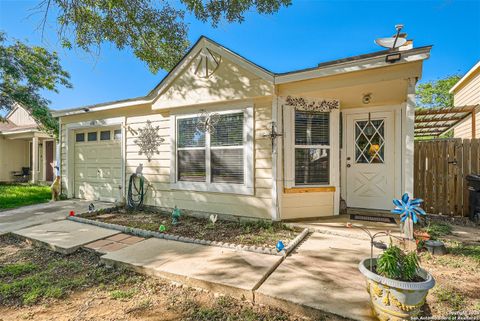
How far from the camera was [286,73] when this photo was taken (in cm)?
425

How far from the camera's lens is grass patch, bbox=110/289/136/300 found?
2.42 m

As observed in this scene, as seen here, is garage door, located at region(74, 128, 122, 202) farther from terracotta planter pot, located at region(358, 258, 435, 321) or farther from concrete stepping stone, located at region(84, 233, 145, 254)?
terracotta planter pot, located at region(358, 258, 435, 321)

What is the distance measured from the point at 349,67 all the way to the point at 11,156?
16.9 m

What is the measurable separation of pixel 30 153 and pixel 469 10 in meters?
19.5

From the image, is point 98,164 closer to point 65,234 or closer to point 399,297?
point 65,234

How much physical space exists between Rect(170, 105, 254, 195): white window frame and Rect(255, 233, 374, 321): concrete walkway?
68.3 inches

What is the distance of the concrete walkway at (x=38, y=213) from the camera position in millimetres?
4829

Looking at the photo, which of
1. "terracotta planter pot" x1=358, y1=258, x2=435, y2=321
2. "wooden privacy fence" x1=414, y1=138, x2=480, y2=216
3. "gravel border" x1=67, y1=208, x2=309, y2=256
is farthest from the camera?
"wooden privacy fence" x1=414, y1=138, x2=480, y2=216

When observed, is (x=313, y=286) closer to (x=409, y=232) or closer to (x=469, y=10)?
(x=409, y=232)

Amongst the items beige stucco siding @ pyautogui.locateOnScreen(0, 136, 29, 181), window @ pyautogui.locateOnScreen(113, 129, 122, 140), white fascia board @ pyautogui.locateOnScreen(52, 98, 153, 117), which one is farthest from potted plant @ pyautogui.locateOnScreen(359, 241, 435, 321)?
beige stucco siding @ pyautogui.locateOnScreen(0, 136, 29, 181)

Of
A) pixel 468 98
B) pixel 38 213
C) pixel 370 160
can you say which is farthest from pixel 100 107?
pixel 468 98

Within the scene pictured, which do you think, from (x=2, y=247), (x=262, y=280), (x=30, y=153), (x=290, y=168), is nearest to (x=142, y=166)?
(x=2, y=247)

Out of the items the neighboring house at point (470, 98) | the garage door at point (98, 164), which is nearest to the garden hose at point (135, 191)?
the garage door at point (98, 164)

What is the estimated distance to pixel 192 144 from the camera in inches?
209
